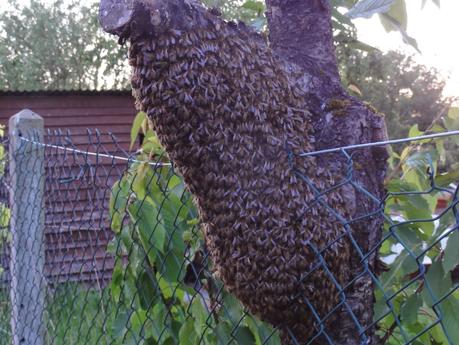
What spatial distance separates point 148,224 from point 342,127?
623mm

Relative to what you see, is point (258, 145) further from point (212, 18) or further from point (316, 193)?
point (212, 18)

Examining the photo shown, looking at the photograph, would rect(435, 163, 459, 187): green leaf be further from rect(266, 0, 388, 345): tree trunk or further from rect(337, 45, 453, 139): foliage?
rect(337, 45, 453, 139): foliage

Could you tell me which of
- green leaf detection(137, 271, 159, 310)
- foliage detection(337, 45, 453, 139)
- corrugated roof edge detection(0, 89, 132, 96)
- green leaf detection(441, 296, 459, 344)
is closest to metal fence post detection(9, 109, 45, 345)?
green leaf detection(137, 271, 159, 310)

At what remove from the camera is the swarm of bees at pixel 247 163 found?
1.22 meters

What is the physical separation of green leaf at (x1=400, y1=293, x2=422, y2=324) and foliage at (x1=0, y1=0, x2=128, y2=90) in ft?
74.8

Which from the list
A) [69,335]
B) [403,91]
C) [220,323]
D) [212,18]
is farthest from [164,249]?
[403,91]

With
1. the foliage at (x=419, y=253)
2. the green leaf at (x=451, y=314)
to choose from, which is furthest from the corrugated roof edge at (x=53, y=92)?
the green leaf at (x=451, y=314)

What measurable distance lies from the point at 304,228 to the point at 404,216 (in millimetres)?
507

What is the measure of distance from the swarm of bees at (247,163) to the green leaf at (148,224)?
49 centimetres

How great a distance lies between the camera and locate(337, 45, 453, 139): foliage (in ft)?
75.0

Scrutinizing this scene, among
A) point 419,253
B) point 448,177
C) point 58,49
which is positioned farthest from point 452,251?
point 58,49

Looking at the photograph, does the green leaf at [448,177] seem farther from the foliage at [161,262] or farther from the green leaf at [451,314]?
the foliage at [161,262]

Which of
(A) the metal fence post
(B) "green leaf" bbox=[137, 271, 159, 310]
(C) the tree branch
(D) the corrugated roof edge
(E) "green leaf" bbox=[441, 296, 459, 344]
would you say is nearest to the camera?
(E) "green leaf" bbox=[441, 296, 459, 344]

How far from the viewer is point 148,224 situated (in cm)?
174
